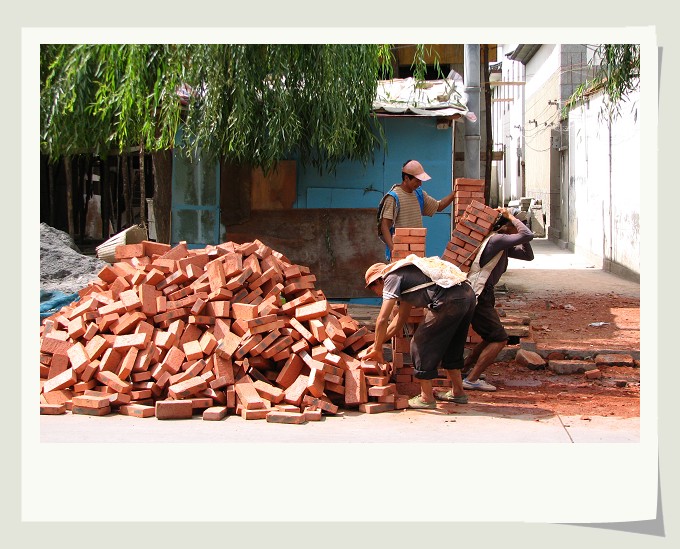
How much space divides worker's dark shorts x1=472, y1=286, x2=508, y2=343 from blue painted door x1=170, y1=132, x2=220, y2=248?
4441 millimetres

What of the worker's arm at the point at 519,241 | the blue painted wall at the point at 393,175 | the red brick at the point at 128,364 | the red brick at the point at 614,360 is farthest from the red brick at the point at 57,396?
the red brick at the point at 614,360

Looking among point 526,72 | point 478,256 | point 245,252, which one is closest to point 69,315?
point 245,252

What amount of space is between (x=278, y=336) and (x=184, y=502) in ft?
6.92

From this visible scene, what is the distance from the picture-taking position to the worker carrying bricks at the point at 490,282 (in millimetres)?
7547

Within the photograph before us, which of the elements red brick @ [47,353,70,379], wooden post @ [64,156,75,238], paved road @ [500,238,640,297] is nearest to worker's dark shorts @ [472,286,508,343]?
red brick @ [47,353,70,379]

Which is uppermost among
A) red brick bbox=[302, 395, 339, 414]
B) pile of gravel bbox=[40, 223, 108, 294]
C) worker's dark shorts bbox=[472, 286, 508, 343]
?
pile of gravel bbox=[40, 223, 108, 294]

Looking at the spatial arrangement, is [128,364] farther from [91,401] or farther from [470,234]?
[470,234]

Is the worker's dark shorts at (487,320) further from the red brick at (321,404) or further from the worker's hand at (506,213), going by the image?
the red brick at (321,404)

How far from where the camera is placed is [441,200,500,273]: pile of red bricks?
7.83m

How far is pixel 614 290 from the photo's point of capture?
46.3 feet

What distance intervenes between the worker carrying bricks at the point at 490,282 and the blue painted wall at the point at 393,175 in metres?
3.28

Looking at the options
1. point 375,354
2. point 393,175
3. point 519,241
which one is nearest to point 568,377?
point 519,241

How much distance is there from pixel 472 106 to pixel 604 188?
8.12 meters

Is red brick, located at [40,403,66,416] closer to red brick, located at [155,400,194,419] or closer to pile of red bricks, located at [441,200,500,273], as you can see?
red brick, located at [155,400,194,419]
